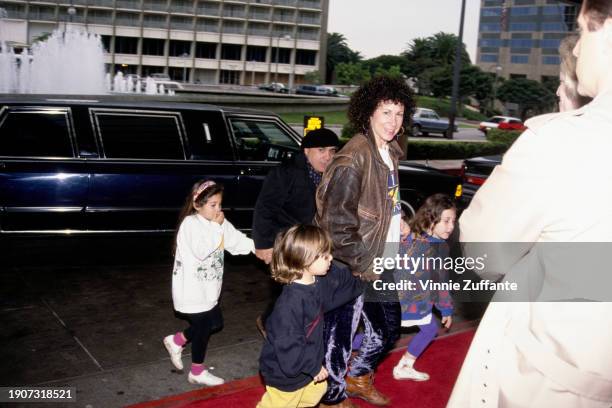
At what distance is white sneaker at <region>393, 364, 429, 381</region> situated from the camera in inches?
199

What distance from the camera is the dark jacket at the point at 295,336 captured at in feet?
11.0

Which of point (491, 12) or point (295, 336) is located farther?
point (491, 12)

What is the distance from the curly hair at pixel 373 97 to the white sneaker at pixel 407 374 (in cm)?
208

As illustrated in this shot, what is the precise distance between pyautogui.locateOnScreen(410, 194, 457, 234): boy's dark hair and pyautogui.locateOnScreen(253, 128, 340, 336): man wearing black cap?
82 centimetres

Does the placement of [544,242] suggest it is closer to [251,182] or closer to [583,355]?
[583,355]

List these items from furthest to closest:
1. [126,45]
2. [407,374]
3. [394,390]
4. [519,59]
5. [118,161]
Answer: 1. [519,59]
2. [126,45]
3. [118,161]
4. [407,374]
5. [394,390]

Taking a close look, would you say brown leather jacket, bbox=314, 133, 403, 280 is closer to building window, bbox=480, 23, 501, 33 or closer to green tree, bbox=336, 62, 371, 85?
green tree, bbox=336, 62, 371, 85

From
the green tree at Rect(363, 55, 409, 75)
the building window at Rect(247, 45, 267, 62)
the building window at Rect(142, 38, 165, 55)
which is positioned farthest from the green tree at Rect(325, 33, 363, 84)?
the building window at Rect(142, 38, 165, 55)

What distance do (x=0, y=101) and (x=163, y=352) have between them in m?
3.50

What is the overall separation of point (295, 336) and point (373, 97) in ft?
5.32

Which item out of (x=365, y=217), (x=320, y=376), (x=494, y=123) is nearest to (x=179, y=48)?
(x=494, y=123)

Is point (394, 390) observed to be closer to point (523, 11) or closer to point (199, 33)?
point (199, 33)

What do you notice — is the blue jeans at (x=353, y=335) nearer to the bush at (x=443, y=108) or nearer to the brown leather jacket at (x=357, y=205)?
the brown leather jacket at (x=357, y=205)

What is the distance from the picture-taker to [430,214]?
4.79m
